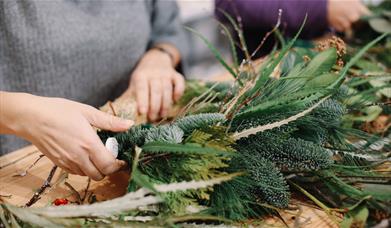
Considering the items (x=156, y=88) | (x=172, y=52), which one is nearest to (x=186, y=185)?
(x=156, y=88)

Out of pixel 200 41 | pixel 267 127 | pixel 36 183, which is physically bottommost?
pixel 200 41

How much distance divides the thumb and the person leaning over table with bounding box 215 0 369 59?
0.61 m

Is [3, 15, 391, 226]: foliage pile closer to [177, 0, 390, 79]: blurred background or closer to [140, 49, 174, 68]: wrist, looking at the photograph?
[140, 49, 174, 68]: wrist

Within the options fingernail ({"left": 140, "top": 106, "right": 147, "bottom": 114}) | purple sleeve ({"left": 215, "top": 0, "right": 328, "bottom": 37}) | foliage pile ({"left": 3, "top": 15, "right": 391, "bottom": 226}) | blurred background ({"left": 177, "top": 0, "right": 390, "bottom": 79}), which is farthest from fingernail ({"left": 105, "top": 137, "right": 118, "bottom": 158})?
blurred background ({"left": 177, "top": 0, "right": 390, "bottom": 79})

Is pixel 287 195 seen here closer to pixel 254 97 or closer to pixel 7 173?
pixel 254 97

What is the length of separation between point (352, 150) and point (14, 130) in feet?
1.59

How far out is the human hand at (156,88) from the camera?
2.95 ft

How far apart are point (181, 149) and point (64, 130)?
0.15 metres

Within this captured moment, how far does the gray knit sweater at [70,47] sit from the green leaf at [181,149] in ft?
1.44

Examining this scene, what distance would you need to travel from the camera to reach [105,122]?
2.10 ft

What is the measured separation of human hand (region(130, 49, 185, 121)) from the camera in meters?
0.90

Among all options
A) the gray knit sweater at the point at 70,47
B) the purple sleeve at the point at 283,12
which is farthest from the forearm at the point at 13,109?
the purple sleeve at the point at 283,12

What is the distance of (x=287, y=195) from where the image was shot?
629 millimetres

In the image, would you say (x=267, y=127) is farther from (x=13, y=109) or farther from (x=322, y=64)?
(x=13, y=109)
